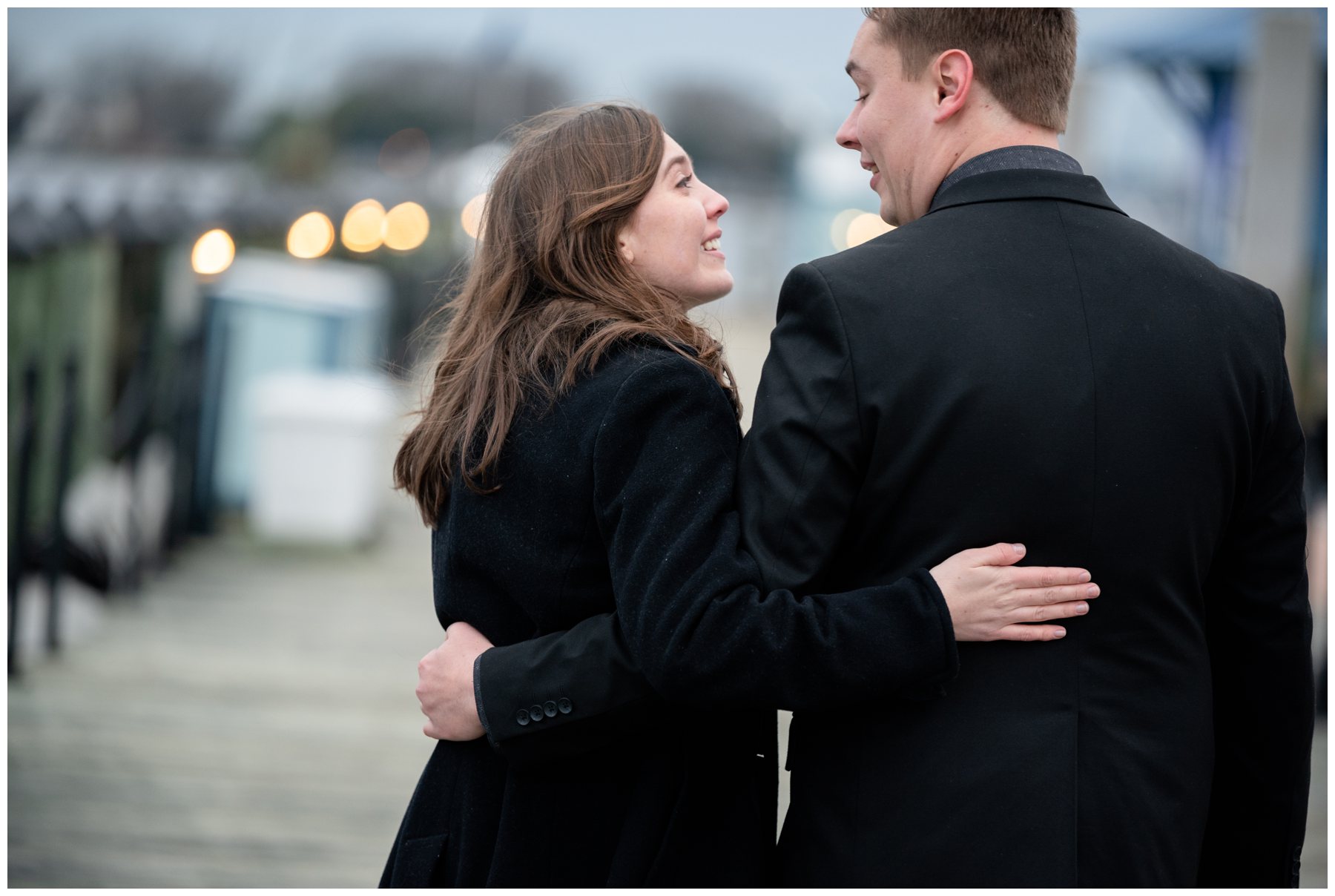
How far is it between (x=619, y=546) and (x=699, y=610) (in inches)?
5.8

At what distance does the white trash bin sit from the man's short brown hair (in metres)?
7.48

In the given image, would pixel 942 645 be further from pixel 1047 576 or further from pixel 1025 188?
pixel 1025 188

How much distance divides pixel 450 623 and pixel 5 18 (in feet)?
4.28

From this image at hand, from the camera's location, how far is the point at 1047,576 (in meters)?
1.63

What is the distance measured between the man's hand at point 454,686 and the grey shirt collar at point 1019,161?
883mm

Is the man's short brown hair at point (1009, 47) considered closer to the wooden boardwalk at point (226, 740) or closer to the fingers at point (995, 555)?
the fingers at point (995, 555)

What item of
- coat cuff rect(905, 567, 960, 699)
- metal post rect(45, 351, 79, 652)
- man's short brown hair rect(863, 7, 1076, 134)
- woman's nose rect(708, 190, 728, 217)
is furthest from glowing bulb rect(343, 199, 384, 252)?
coat cuff rect(905, 567, 960, 699)

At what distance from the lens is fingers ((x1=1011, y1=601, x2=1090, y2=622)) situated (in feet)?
5.32

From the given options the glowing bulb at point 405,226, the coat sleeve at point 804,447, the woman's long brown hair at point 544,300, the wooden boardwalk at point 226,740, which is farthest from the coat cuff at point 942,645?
the glowing bulb at point 405,226

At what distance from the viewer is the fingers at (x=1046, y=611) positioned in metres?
1.62

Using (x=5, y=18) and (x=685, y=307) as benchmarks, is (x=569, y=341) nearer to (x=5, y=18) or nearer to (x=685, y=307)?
(x=685, y=307)

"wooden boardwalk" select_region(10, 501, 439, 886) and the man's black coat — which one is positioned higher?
the man's black coat

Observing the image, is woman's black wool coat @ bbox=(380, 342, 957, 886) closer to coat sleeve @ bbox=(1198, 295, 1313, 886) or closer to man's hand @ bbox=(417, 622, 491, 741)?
man's hand @ bbox=(417, 622, 491, 741)

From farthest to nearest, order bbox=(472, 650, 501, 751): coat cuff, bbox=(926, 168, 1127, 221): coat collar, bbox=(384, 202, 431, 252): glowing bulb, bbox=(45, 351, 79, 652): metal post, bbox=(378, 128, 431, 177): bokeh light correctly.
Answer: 1. bbox=(378, 128, 431, 177): bokeh light
2. bbox=(384, 202, 431, 252): glowing bulb
3. bbox=(45, 351, 79, 652): metal post
4. bbox=(472, 650, 501, 751): coat cuff
5. bbox=(926, 168, 1127, 221): coat collar
